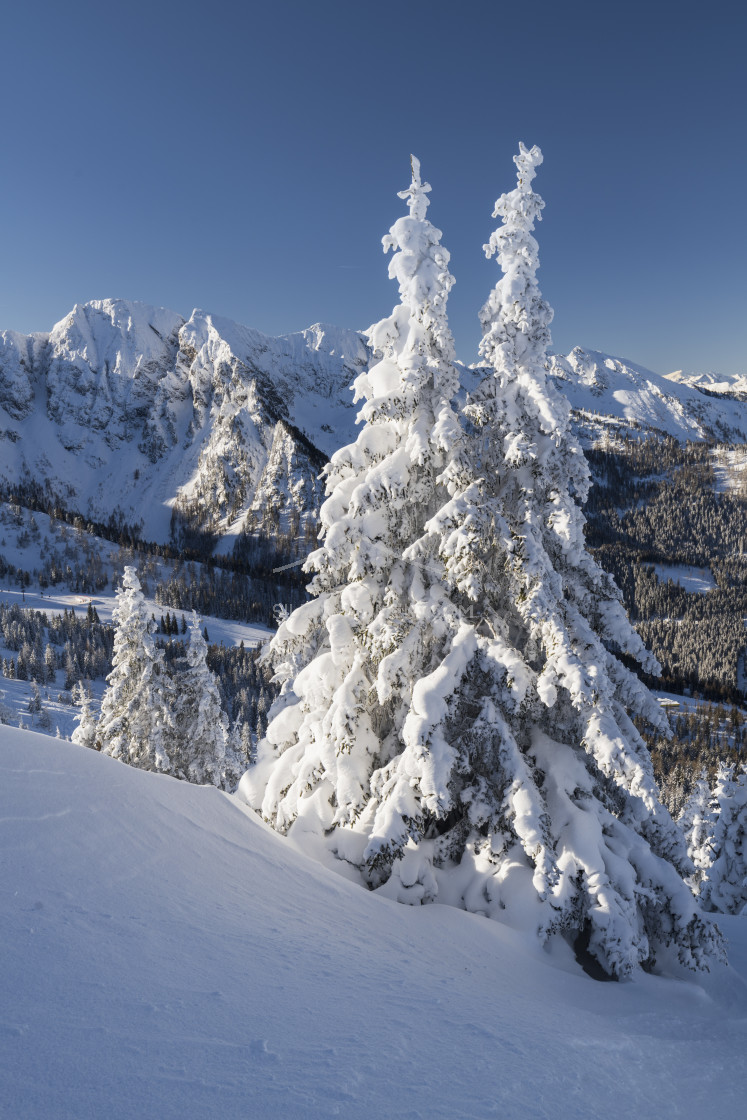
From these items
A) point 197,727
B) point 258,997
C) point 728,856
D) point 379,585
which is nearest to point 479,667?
point 379,585

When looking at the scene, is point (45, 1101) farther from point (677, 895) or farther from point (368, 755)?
point (677, 895)

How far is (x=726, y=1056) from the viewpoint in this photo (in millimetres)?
5246

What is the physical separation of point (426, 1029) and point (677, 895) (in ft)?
20.9

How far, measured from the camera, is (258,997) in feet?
11.9

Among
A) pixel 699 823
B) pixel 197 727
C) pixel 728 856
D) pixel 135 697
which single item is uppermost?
pixel 135 697

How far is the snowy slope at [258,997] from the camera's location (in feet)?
8.63

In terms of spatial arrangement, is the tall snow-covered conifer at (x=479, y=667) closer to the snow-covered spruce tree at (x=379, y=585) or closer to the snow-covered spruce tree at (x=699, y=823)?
the snow-covered spruce tree at (x=379, y=585)

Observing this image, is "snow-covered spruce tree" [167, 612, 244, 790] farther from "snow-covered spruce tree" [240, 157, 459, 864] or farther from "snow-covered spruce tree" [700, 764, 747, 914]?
"snow-covered spruce tree" [700, 764, 747, 914]

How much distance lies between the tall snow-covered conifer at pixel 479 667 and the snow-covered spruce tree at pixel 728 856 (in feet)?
83.8

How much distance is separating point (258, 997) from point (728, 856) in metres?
34.9

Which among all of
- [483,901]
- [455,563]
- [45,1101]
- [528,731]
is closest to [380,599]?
[455,563]

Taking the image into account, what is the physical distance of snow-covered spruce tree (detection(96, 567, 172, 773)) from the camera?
2402 cm

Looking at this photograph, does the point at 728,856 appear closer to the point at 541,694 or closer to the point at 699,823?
Result: the point at 699,823

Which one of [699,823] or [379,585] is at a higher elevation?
[379,585]
